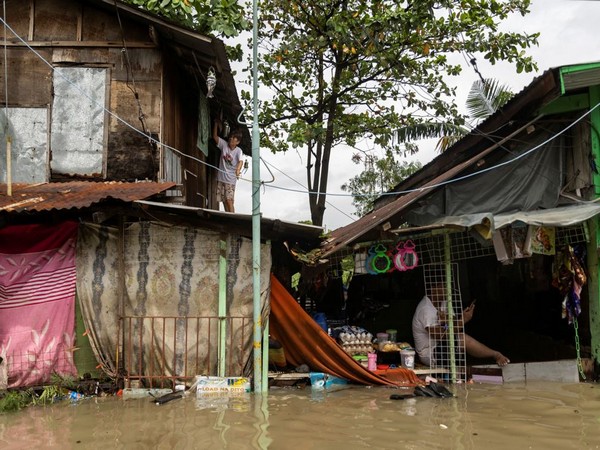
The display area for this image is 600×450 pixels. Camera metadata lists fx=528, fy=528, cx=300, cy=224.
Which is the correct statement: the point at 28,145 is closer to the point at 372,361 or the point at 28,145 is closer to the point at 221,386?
the point at 221,386

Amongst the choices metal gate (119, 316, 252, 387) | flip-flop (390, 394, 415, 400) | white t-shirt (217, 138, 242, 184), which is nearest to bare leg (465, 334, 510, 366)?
flip-flop (390, 394, 415, 400)

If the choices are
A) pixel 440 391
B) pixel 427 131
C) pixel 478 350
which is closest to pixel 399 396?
pixel 440 391

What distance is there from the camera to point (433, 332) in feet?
29.3

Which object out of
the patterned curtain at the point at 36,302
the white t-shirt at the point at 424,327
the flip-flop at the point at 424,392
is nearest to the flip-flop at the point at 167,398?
the patterned curtain at the point at 36,302

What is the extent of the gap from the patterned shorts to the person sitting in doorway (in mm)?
4573

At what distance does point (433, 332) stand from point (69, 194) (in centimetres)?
633

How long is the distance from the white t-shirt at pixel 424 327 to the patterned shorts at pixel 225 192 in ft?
15.0

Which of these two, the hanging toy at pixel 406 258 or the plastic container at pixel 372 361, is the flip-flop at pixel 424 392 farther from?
the hanging toy at pixel 406 258

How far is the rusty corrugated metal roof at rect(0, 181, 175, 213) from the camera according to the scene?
739 centimetres

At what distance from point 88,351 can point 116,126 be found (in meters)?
4.10

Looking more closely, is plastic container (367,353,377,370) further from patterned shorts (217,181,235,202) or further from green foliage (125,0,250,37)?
green foliage (125,0,250,37)

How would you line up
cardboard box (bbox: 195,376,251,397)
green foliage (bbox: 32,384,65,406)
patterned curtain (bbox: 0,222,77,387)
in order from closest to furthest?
green foliage (bbox: 32,384,65,406) < cardboard box (bbox: 195,376,251,397) < patterned curtain (bbox: 0,222,77,387)

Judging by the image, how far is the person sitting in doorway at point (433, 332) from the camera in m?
8.88

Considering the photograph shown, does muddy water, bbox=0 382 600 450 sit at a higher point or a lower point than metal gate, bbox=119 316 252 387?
lower
